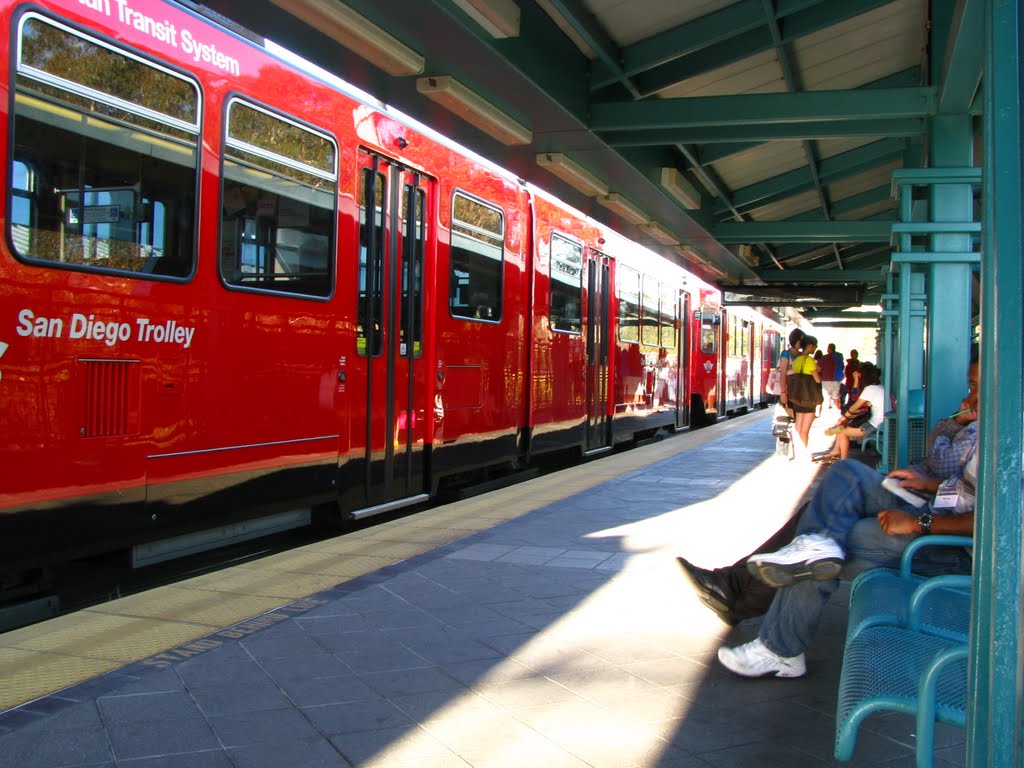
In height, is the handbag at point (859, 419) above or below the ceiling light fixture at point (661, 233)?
below

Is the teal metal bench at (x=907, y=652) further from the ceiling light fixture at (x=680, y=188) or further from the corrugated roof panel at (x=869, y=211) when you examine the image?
the corrugated roof panel at (x=869, y=211)

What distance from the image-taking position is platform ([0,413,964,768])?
2.96 metres

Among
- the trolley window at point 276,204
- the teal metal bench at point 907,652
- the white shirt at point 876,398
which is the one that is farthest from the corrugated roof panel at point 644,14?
the teal metal bench at point 907,652

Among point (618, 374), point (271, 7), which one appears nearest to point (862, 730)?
point (271, 7)

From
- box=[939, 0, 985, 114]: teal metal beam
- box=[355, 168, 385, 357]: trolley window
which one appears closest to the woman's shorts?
box=[939, 0, 985, 114]: teal metal beam

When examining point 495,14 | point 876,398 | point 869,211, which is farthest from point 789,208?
point 495,14

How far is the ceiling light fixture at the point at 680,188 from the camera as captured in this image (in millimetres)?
12648

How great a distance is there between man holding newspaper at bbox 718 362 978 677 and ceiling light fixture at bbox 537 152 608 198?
675 centimetres

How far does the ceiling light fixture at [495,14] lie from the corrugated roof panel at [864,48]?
373 centimetres

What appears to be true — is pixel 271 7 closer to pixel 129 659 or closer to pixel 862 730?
pixel 129 659

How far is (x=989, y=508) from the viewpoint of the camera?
1759 millimetres

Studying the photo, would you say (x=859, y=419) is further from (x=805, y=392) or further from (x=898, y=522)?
(x=898, y=522)

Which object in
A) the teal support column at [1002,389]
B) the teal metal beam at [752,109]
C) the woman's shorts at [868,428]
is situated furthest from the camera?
the woman's shorts at [868,428]

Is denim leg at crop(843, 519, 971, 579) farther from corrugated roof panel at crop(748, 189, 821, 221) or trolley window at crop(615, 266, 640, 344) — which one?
corrugated roof panel at crop(748, 189, 821, 221)
